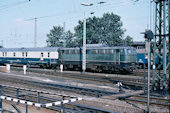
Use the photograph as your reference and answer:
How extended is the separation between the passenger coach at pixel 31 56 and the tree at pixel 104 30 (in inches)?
879

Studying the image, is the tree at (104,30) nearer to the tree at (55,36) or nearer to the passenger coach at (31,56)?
the tree at (55,36)

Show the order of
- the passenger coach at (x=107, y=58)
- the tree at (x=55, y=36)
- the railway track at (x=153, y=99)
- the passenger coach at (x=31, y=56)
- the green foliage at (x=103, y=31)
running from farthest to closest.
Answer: the tree at (x=55, y=36), the green foliage at (x=103, y=31), the passenger coach at (x=31, y=56), the passenger coach at (x=107, y=58), the railway track at (x=153, y=99)

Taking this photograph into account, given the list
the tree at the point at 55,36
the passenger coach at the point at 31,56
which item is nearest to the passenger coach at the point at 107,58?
the passenger coach at the point at 31,56

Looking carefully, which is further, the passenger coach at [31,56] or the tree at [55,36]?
the tree at [55,36]

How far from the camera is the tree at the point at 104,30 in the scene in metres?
59.8

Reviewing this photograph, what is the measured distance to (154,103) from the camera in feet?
A: 39.5

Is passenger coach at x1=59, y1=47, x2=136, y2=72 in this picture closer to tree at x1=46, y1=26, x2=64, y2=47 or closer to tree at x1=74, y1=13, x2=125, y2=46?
tree at x1=74, y1=13, x2=125, y2=46

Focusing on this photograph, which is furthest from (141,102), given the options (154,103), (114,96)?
(114,96)

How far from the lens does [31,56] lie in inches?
1590

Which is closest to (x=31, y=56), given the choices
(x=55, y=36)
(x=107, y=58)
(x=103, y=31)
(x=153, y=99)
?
(x=107, y=58)

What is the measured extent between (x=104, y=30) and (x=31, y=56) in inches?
1082

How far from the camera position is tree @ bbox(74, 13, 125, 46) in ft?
196

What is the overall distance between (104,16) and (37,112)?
55257 millimetres

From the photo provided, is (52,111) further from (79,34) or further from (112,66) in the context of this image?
(79,34)
